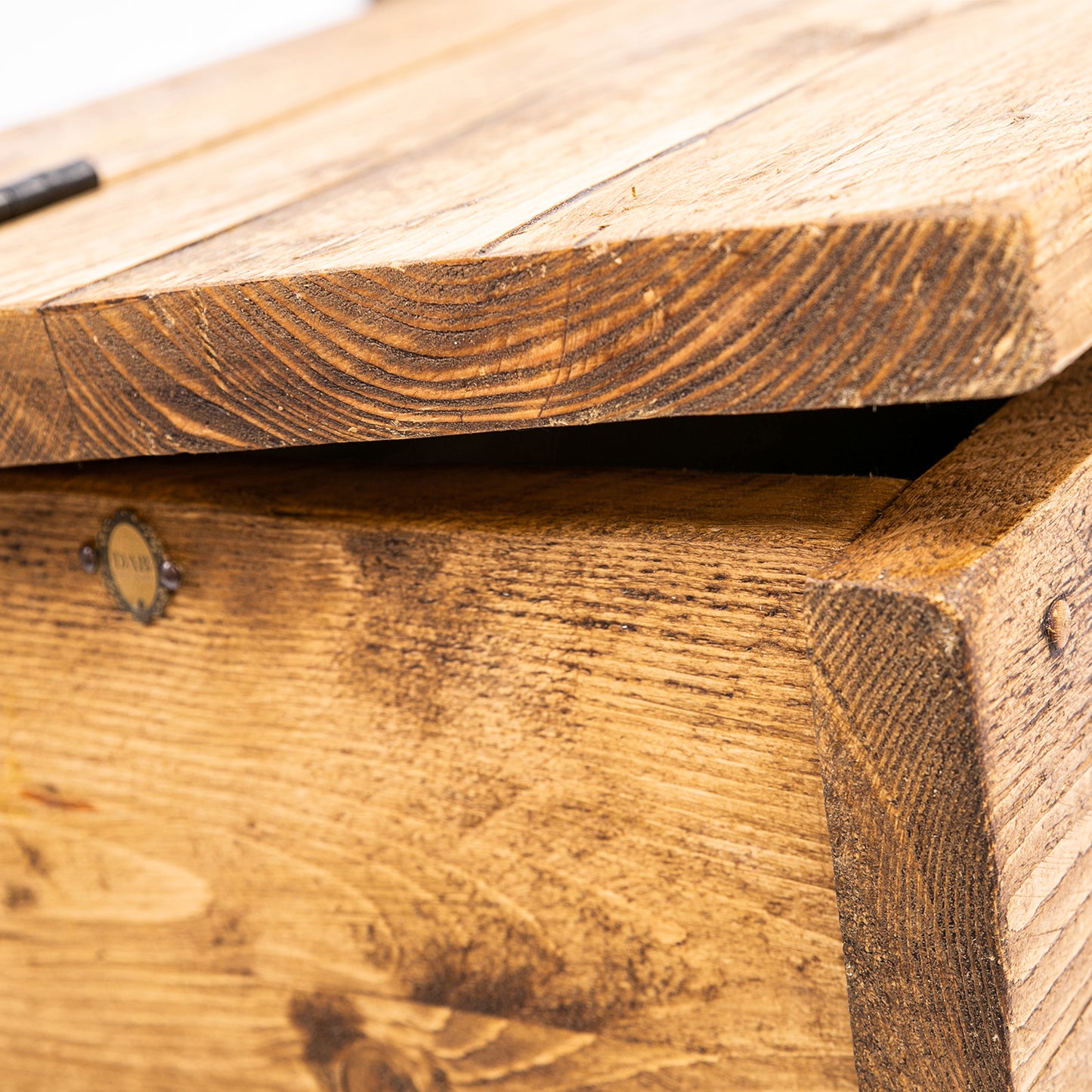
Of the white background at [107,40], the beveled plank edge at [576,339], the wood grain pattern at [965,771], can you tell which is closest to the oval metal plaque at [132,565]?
the beveled plank edge at [576,339]

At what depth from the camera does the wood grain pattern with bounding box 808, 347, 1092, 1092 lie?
1.40ft

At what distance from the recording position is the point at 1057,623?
47 cm

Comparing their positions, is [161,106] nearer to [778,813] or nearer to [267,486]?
[267,486]

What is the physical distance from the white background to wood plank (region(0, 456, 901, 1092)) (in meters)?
1.58

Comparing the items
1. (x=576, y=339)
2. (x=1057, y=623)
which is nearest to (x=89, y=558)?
(x=576, y=339)

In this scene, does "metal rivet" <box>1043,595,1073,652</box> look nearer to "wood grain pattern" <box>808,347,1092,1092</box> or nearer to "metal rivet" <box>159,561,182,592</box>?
"wood grain pattern" <box>808,347,1092,1092</box>

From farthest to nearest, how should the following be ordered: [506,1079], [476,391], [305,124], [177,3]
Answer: [177,3], [305,124], [506,1079], [476,391]

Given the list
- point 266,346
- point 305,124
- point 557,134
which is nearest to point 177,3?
point 305,124

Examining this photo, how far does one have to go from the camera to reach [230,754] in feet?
2.33

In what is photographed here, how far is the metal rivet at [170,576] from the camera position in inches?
27.4

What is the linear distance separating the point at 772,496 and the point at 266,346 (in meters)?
0.21

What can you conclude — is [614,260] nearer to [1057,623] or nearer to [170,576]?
[1057,623]

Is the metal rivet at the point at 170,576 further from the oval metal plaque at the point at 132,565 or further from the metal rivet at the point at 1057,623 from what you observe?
the metal rivet at the point at 1057,623

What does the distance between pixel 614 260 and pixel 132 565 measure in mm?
398
